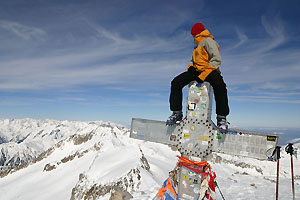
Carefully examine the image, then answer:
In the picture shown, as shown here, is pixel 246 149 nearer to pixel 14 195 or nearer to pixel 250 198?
pixel 250 198

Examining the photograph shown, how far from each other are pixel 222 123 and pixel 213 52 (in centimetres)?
156

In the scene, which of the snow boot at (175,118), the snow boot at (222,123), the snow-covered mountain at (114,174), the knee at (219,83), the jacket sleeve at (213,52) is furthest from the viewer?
the snow-covered mountain at (114,174)

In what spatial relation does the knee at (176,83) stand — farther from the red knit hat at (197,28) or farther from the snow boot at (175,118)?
the red knit hat at (197,28)

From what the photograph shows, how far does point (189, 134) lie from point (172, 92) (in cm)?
108

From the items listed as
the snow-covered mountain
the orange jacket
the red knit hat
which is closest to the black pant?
the orange jacket

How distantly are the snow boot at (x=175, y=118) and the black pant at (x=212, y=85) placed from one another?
0.40 ft

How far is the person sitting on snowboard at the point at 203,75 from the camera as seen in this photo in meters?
4.20

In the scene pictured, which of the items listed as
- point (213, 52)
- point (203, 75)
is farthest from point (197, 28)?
point (203, 75)

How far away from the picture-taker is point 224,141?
4117mm

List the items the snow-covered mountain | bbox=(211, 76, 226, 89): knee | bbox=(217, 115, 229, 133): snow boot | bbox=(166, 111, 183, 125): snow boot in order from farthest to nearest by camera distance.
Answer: the snow-covered mountain → bbox=(166, 111, 183, 125): snow boot → bbox=(211, 76, 226, 89): knee → bbox=(217, 115, 229, 133): snow boot

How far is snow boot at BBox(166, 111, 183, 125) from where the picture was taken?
4617mm

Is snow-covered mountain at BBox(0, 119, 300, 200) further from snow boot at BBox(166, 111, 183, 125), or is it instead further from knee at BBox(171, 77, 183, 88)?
knee at BBox(171, 77, 183, 88)

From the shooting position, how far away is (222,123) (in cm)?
414

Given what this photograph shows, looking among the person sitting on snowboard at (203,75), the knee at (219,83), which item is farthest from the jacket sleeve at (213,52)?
the knee at (219,83)
